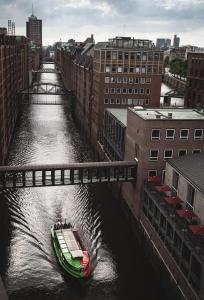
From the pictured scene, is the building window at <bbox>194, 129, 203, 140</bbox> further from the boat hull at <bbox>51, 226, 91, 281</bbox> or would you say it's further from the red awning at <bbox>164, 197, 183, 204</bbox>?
the boat hull at <bbox>51, 226, 91, 281</bbox>

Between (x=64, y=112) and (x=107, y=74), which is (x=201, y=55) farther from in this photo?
(x=64, y=112)

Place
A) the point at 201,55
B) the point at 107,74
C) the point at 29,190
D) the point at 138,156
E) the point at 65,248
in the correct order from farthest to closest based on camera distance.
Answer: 1. the point at 201,55
2. the point at 107,74
3. the point at 29,190
4. the point at 138,156
5. the point at 65,248

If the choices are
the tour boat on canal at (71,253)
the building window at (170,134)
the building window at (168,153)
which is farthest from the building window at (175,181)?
the tour boat on canal at (71,253)

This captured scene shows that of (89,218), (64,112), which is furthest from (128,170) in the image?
(64,112)

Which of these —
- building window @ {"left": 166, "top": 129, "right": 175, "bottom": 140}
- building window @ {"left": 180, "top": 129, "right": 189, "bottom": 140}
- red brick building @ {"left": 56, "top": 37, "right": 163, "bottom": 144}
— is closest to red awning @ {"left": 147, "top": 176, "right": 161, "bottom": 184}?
building window @ {"left": 166, "top": 129, "right": 175, "bottom": 140}

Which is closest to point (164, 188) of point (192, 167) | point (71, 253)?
point (192, 167)

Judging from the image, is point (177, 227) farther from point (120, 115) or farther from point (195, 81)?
point (195, 81)

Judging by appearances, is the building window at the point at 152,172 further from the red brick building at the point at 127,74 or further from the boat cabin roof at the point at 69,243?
the red brick building at the point at 127,74

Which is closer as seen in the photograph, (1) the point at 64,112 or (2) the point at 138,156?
(2) the point at 138,156
